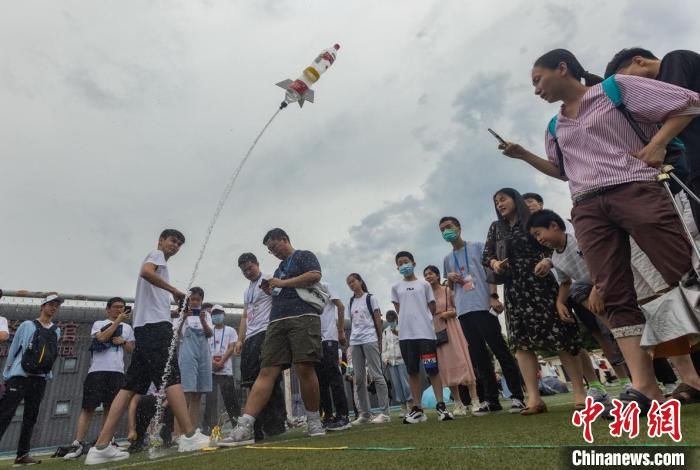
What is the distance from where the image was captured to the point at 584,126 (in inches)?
105

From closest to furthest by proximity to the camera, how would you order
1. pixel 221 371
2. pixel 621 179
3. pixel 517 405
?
pixel 621 179, pixel 517 405, pixel 221 371

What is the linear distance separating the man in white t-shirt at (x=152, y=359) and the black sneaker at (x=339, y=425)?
1442 millimetres

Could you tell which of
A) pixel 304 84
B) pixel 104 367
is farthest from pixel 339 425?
pixel 304 84

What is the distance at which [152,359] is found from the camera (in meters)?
4.19

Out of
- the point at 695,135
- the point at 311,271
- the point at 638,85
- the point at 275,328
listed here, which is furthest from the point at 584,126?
the point at 275,328

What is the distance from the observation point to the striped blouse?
2.37m

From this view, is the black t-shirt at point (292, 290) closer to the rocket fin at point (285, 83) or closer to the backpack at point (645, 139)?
the backpack at point (645, 139)

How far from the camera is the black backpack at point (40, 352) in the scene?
17.9 ft

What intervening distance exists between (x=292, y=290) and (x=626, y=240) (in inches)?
115

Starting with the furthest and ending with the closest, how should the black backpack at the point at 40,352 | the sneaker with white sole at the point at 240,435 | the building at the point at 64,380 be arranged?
1. the building at the point at 64,380
2. the black backpack at the point at 40,352
3. the sneaker with white sole at the point at 240,435

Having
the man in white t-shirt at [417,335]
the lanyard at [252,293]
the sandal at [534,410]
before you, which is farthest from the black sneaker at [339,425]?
the sandal at [534,410]

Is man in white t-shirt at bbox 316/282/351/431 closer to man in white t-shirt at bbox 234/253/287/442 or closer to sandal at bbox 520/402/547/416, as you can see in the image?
man in white t-shirt at bbox 234/253/287/442

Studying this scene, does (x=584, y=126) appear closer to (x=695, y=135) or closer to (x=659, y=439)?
(x=695, y=135)

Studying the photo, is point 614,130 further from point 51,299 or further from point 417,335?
point 51,299
